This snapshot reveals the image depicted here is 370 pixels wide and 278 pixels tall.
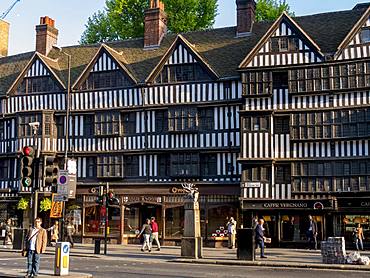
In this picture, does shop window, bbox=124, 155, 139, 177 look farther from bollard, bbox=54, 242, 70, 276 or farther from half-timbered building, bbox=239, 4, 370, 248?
bollard, bbox=54, 242, 70, 276

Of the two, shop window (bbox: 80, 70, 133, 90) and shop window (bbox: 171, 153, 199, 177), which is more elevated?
shop window (bbox: 80, 70, 133, 90)

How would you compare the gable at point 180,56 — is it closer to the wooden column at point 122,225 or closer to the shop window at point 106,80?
the shop window at point 106,80

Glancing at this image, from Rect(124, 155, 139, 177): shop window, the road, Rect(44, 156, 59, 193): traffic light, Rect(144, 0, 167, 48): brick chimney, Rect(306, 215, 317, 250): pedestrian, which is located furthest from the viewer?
Rect(144, 0, 167, 48): brick chimney

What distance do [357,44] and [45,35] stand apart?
72.3 feet

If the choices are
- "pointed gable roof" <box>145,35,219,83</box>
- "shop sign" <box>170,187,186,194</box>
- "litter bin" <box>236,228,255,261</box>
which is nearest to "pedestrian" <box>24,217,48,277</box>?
"litter bin" <box>236,228,255,261</box>

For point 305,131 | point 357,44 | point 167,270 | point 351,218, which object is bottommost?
point 167,270

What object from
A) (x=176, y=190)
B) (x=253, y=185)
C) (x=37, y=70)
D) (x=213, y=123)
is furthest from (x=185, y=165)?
(x=37, y=70)

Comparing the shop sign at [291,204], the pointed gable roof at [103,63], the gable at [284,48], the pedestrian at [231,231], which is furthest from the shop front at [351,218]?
the pointed gable roof at [103,63]

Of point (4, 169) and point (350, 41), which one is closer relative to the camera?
point (350, 41)

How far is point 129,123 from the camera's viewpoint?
3784cm

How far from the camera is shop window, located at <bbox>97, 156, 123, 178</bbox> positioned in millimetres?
37344

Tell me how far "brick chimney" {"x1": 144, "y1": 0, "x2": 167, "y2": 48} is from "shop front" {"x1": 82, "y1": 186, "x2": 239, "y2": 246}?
1046 centimetres

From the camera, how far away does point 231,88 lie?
116 ft

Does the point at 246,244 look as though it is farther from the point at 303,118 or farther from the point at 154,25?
the point at 154,25
